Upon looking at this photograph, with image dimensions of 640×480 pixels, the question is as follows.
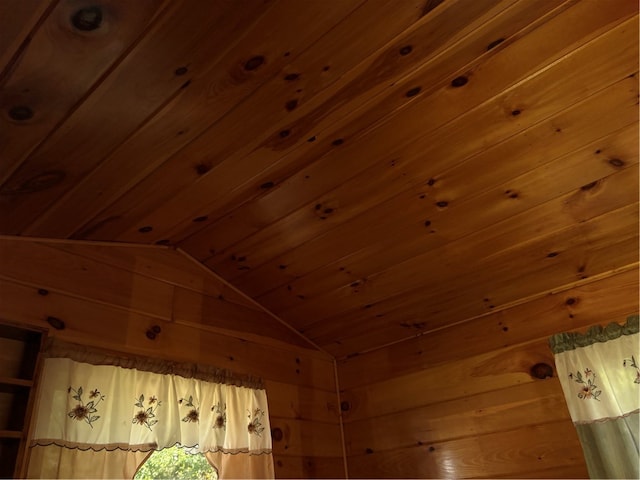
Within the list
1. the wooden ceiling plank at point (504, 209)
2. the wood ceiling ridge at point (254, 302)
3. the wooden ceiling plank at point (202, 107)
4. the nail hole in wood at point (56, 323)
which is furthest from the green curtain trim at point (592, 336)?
the nail hole in wood at point (56, 323)

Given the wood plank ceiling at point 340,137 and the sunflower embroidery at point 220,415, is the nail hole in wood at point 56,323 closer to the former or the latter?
the wood plank ceiling at point 340,137

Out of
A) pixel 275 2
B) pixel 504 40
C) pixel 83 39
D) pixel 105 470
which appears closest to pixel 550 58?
pixel 504 40

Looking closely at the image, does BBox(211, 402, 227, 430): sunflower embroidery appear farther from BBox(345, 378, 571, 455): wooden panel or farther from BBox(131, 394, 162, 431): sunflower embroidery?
BBox(345, 378, 571, 455): wooden panel

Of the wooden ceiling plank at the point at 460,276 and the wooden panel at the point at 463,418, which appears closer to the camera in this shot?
the wooden ceiling plank at the point at 460,276

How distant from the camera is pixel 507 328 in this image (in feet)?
7.82

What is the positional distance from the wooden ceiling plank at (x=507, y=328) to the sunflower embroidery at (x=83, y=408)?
1404mm

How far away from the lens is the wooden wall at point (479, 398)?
2119 millimetres

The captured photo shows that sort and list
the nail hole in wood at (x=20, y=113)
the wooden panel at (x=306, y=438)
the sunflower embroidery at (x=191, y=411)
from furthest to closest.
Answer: the wooden panel at (x=306, y=438) < the sunflower embroidery at (x=191, y=411) < the nail hole in wood at (x=20, y=113)

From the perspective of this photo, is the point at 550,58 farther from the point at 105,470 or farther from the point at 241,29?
the point at 105,470

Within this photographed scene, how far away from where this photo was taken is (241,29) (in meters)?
1.20

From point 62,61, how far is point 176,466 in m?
1.59

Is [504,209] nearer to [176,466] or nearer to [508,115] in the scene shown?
[508,115]

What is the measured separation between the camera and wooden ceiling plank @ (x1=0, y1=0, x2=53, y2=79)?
1015 mm

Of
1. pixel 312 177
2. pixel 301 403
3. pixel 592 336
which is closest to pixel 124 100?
pixel 312 177
